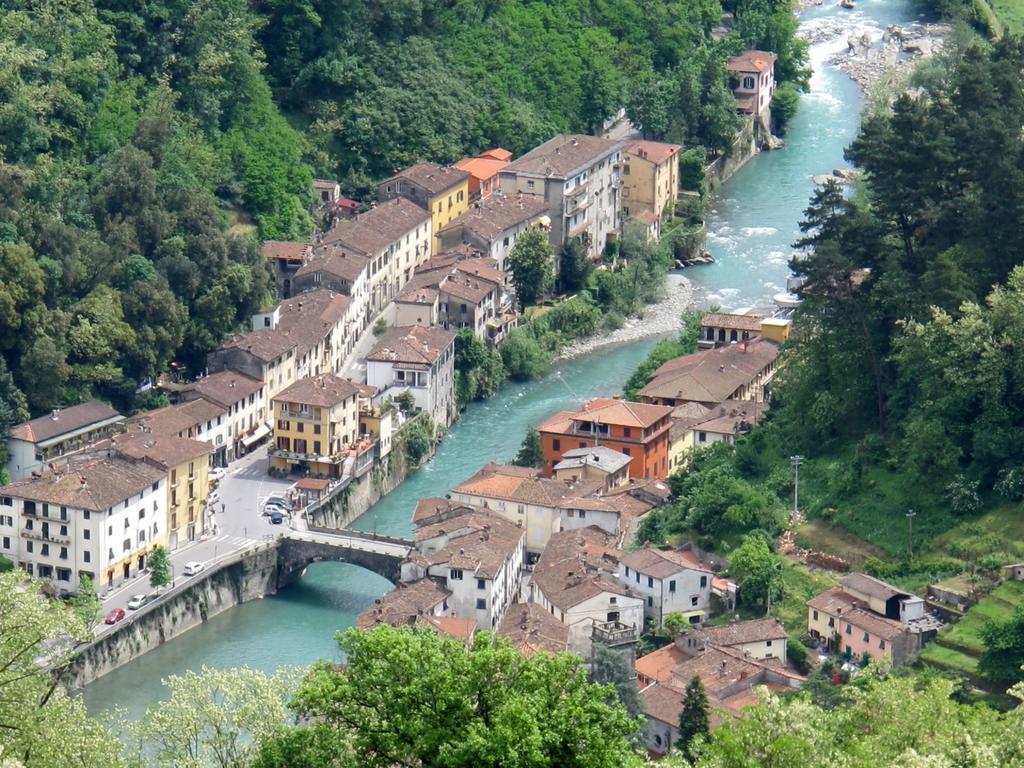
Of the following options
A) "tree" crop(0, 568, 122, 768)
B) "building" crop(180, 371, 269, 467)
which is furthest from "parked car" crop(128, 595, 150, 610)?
"tree" crop(0, 568, 122, 768)

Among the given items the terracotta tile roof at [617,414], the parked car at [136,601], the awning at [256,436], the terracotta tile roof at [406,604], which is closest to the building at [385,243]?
the awning at [256,436]

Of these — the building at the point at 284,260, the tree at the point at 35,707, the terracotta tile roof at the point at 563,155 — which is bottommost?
the building at the point at 284,260

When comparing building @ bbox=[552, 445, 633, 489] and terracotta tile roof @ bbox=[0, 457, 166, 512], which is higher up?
terracotta tile roof @ bbox=[0, 457, 166, 512]

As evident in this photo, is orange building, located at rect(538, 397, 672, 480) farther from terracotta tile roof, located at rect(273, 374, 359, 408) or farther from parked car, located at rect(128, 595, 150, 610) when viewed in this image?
parked car, located at rect(128, 595, 150, 610)

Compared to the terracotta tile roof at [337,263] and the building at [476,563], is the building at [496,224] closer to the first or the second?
the terracotta tile roof at [337,263]

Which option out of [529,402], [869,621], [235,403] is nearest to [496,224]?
[529,402]

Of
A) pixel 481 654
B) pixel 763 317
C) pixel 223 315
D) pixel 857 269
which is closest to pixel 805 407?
pixel 857 269
